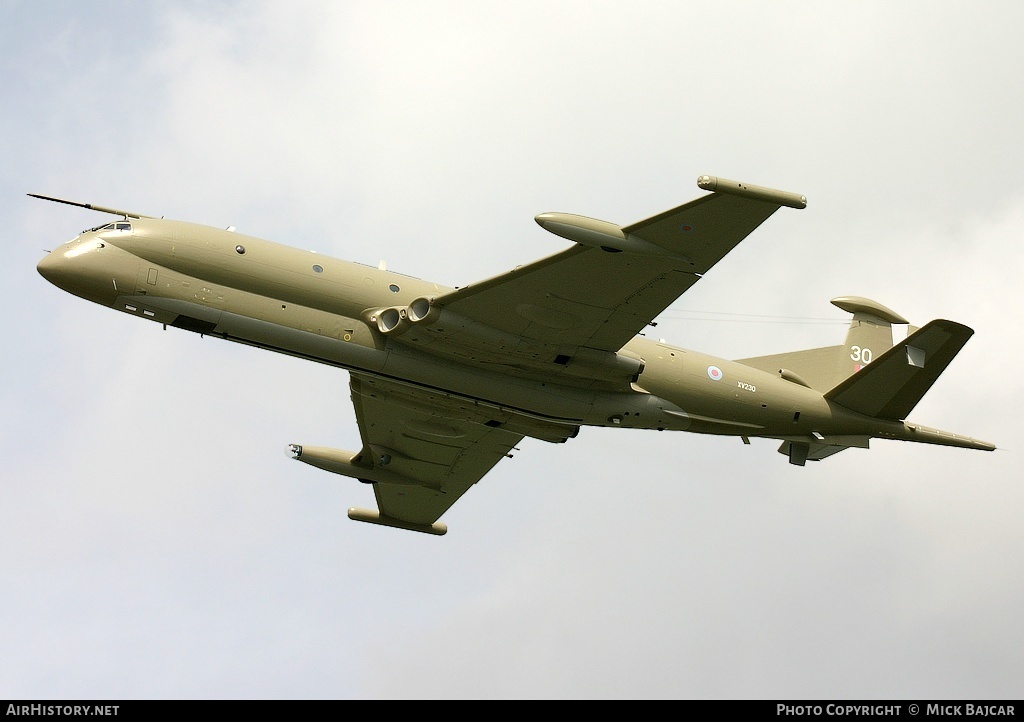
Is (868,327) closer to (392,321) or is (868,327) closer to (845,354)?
(845,354)

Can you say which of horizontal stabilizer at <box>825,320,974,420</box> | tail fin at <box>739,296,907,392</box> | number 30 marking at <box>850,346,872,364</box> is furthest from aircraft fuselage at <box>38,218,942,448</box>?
number 30 marking at <box>850,346,872,364</box>

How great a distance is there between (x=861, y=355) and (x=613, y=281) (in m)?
11.4

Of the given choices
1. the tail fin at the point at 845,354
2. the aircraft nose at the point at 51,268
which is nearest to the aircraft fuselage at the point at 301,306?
the aircraft nose at the point at 51,268

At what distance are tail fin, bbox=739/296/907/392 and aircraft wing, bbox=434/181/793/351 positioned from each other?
267 inches

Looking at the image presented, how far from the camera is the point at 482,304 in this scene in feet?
96.1

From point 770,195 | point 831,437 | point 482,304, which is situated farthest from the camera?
point 831,437

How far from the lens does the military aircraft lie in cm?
2792

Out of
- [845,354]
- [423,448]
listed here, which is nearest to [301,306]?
[423,448]

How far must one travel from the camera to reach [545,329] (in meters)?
29.9

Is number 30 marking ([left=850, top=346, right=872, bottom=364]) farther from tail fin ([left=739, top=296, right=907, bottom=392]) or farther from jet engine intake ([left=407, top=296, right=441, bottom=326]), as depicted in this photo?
jet engine intake ([left=407, top=296, right=441, bottom=326])
